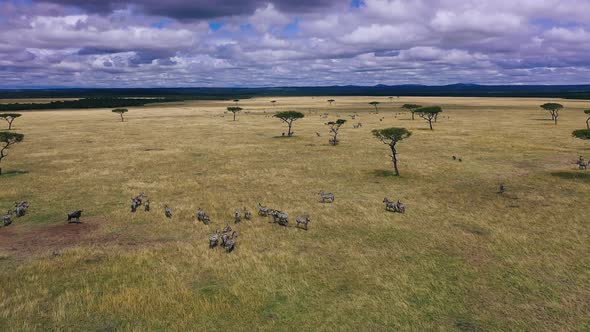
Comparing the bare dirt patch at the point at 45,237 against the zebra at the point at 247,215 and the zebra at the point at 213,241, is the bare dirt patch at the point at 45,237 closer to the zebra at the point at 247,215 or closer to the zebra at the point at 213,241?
the zebra at the point at 213,241

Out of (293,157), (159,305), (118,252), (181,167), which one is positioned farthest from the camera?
Result: (293,157)

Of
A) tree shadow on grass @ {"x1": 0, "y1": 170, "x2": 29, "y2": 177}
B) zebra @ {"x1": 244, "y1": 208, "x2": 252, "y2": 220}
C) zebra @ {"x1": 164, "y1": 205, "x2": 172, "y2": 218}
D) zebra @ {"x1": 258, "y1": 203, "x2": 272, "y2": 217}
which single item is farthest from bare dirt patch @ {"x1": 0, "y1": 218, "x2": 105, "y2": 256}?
tree shadow on grass @ {"x1": 0, "y1": 170, "x2": 29, "y2": 177}

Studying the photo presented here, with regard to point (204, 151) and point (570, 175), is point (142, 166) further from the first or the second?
point (570, 175)

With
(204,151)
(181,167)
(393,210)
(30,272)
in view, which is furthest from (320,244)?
(204,151)

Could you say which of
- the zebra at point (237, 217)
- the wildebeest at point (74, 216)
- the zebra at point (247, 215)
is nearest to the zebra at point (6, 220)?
the wildebeest at point (74, 216)

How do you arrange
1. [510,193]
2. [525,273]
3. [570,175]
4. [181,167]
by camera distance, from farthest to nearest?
[181,167] < [570,175] < [510,193] < [525,273]

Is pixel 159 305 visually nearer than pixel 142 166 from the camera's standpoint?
Yes

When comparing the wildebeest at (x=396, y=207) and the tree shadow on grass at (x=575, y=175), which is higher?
the tree shadow on grass at (x=575, y=175)
